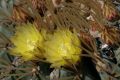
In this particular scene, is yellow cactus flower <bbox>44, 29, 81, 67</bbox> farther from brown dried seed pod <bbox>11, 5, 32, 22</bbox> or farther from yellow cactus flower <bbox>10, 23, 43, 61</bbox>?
brown dried seed pod <bbox>11, 5, 32, 22</bbox>

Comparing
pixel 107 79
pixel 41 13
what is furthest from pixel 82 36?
pixel 41 13

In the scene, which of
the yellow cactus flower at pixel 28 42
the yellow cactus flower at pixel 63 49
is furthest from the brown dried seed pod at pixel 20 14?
the yellow cactus flower at pixel 63 49

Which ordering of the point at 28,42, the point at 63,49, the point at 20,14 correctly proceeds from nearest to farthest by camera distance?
the point at 63,49
the point at 28,42
the point at 20,14

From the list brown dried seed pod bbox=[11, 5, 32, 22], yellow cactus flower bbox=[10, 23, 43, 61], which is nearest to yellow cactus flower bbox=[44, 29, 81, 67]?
yellow cactus flower bbox=[10, 23, 43, 61]

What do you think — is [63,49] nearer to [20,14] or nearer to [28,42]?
[28,42]

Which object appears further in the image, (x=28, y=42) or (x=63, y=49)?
(x=28, y=42)

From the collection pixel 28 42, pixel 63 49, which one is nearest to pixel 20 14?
pixel 28 42
